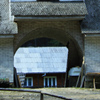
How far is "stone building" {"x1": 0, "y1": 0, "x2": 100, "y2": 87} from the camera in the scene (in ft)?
67.2

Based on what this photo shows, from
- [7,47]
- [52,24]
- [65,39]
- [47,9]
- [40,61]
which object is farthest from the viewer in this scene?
[40,61]

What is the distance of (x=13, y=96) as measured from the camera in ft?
50.6

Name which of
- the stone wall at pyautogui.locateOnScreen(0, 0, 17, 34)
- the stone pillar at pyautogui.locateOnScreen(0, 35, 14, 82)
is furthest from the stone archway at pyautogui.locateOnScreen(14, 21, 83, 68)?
the stone wall at pyautogui.locateOnScreen(0, 0, 17, 34)

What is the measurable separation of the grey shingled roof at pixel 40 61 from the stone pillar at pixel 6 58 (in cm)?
1002

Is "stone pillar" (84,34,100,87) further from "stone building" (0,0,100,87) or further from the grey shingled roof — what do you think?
the grey shingled roof

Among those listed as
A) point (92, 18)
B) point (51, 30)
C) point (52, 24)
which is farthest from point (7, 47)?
point (92, 18)

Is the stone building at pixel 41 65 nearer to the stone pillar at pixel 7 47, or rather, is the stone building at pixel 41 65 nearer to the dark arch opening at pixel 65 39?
the dark arch opening at pixel 65 39

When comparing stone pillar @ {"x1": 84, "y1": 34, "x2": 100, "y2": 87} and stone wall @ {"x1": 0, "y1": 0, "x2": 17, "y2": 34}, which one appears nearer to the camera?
stone wall @ {"x1": 0, "y1": 0, "x2": 17, "y2": 34}

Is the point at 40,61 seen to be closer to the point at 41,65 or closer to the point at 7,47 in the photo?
the point at 41,65

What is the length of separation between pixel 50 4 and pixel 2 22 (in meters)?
2.52

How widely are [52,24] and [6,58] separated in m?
2.93

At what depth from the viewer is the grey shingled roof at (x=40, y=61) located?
31.8 m

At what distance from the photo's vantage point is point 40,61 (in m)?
32.6

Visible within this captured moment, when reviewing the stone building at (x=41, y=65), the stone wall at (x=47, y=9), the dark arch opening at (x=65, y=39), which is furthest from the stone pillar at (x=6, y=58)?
the stone building at (x=41, y=65)
